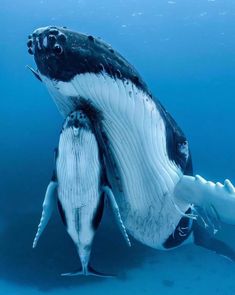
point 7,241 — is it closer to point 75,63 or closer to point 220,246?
point 220,246

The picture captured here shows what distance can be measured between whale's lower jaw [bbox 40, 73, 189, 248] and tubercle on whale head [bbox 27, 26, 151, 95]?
2.2 inches

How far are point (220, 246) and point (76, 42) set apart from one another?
800 cm

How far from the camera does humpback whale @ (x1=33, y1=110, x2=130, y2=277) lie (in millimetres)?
2930

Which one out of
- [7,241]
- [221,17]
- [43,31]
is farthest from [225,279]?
[221,17]

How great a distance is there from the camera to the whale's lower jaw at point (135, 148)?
2756mm

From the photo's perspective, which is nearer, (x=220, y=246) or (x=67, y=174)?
(x=67, y=174)

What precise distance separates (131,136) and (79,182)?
24.3 inches

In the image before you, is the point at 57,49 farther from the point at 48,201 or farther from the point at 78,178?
the point at 48,201

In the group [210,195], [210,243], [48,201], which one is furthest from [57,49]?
[210,243]

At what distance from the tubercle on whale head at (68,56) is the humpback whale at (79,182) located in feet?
1.45

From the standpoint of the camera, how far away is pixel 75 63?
2590 mm

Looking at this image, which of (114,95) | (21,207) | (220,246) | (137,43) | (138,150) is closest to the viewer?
(114,95)

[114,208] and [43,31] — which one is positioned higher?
[43,31]

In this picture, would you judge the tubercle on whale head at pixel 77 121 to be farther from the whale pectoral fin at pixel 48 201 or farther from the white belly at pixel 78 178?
the whale pectoral fin at pixel 48 201
